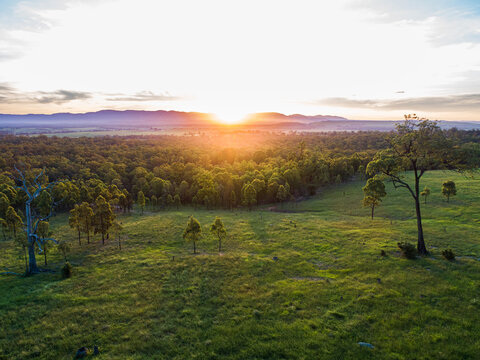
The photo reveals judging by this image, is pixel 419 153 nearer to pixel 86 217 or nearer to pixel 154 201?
pixel 86 217

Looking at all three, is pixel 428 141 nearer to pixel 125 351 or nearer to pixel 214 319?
pixel 214 319

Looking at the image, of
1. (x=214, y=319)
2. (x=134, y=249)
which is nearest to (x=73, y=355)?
(x=214, y=319)

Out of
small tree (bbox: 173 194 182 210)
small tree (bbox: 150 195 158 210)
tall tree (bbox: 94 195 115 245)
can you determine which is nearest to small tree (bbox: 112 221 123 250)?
tall tree (bbox: 94 195 115 245)

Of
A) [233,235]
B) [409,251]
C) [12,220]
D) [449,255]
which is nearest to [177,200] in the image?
[233,235]

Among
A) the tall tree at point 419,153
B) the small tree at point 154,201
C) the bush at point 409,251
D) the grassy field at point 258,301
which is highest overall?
the tall tree at point 419,153

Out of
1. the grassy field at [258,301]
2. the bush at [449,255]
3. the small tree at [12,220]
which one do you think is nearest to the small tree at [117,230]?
the grassy field at [258,301]

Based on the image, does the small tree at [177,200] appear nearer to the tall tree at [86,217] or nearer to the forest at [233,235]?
the forest at [233,235]
